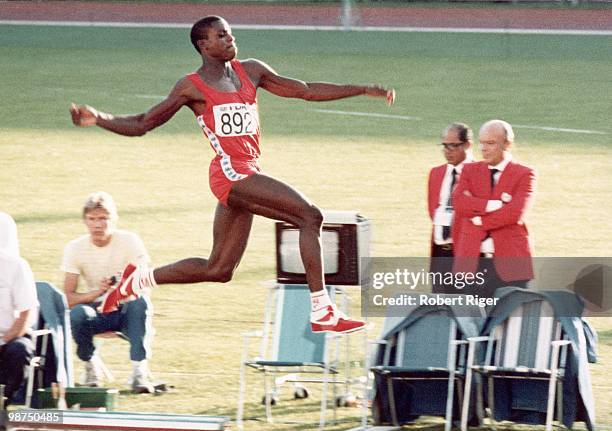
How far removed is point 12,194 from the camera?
18.0 metres

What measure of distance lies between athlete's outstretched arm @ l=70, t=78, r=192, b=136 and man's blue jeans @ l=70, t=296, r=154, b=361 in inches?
70.5

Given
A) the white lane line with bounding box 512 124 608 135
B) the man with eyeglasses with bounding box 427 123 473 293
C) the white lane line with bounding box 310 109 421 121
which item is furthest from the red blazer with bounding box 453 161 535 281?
the white lane line with bounding box 310 109 421 121

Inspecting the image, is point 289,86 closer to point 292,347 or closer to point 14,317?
point 292,347

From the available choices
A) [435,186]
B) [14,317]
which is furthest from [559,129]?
[14,317]

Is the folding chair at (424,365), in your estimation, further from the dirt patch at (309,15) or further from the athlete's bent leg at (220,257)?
the dirt patch at (309,15)

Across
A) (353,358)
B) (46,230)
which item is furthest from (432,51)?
(353,358)

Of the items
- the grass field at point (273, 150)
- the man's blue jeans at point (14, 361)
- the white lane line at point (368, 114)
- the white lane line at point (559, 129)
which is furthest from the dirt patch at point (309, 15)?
the man's blue jeans at point (14, 361)

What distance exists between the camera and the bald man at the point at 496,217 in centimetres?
945

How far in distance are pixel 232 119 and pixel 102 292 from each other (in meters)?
2.04

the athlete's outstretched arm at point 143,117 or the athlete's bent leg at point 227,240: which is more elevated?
the athlete's outstretched arm at point 143,117

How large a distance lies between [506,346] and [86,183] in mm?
10711

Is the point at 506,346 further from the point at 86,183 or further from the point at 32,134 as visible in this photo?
the point at 32,134

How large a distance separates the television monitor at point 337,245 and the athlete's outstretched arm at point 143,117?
1278mm

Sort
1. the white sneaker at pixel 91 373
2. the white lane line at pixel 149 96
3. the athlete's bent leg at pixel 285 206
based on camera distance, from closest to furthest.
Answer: the athlete's bent leg at pixel 285 206, the white sneaker at pixel 91 373, the white lane line at pixel 149 96
